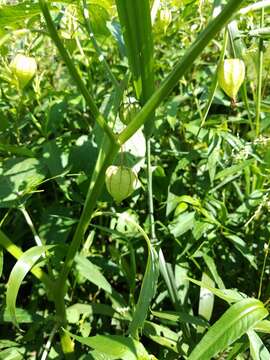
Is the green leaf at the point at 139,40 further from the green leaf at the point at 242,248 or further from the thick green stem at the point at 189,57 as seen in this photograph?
the green leaf at the point at 242,248

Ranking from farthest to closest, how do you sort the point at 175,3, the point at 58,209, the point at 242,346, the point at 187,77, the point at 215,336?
the point at 187,77, the point at 58,209, the point at 175,3, the point at 242,346, the point at 215,336

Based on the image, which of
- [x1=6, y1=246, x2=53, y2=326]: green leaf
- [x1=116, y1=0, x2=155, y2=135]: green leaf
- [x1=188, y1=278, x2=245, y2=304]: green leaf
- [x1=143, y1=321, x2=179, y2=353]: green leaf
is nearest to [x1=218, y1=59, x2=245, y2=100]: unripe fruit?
[x1=116, y1=0, x2=155, y2=135]: green leaf

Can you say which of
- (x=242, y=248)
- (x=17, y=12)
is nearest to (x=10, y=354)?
(x=242, y=248)

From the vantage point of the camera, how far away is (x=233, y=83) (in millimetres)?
870

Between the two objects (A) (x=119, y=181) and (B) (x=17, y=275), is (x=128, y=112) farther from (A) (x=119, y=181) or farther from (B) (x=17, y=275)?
(B) (x=17, y=275)

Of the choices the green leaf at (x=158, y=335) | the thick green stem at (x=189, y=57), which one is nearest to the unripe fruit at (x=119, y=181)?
the thick green stem at (x=189, y=57)

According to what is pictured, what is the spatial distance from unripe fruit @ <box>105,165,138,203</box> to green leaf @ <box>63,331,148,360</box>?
9.6 inches

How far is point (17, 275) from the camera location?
0.92 metres

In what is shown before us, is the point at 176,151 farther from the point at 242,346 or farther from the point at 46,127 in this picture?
the point at 242,346

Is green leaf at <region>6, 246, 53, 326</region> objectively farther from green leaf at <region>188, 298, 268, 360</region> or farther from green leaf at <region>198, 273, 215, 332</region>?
green leaf at <region>198, 273, 215, 332</region>

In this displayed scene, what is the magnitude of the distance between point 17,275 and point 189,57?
1.61 feet

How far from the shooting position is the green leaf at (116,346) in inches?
32.2

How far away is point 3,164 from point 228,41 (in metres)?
0.61

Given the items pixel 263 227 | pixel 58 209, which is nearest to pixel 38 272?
pixel 58 209
